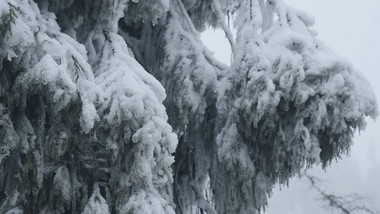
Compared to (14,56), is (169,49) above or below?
above

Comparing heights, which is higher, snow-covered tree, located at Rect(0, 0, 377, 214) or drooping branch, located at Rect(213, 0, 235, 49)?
drooping branch, located at Rect(213, 0, 235, 49)

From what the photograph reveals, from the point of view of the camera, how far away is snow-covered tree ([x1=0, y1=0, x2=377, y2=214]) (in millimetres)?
2168

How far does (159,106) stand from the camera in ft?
7.61

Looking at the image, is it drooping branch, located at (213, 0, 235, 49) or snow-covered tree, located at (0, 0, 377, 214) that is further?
drooping branch, located at (213, 0, 235, 49)

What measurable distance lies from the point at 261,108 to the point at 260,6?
122cm

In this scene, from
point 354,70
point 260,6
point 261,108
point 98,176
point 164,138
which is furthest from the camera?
point 260,6

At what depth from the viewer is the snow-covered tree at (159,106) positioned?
2168 mm

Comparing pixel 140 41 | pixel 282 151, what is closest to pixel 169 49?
pixel 140 41

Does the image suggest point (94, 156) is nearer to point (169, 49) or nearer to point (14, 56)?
point (14, 56)

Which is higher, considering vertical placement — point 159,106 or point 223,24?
point 223,24

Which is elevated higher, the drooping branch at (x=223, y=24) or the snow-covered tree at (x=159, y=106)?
the drooping branch at (x=223, y=24)

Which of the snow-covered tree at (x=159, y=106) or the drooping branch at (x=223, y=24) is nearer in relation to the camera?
the snow-covered tree at (x=159, y=106)

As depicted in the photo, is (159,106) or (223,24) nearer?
(159,106)

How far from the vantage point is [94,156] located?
2.44m
